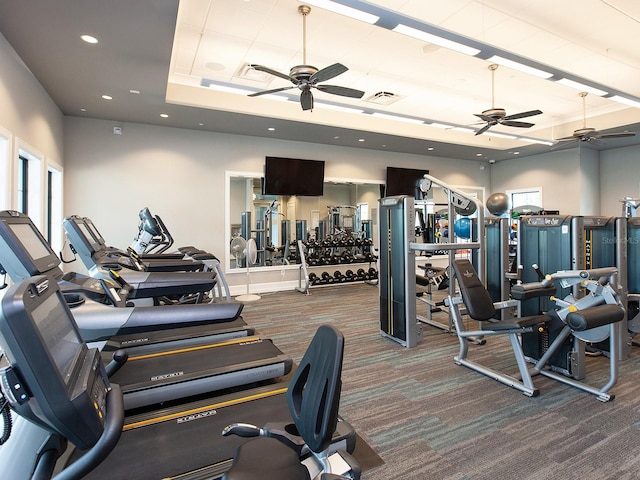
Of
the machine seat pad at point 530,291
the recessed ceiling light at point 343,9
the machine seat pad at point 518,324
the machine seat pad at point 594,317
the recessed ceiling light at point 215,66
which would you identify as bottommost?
the machine seat pad at point 518,324

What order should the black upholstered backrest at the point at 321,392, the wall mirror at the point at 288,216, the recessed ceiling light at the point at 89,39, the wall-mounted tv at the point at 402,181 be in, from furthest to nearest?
1. the wall-mounted tv at the point at 402,181
2. the wall mirror at the point at 288,216
3. the recessed ceiling light at the point at 89,39
4. the black upholstered backrest at the point at 321,392

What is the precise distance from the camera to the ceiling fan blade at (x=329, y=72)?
11.1 ft

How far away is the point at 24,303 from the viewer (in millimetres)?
817

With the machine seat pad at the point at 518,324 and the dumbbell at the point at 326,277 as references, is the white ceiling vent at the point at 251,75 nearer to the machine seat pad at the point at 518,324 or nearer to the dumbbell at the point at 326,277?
the dumbbell at the point at 326,277

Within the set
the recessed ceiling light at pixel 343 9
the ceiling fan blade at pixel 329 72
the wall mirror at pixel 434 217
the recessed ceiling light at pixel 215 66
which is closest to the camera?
the recessed ceiling light at pixel 343 9

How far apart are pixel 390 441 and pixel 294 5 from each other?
3972mm

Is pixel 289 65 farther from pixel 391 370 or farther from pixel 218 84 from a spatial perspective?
pixel 391 370

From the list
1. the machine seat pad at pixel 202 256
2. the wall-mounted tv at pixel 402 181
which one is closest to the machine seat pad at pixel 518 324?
the machine seat pad at pixel 202 256

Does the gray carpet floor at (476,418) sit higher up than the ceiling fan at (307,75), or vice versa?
the ceiling fan at (307,75)

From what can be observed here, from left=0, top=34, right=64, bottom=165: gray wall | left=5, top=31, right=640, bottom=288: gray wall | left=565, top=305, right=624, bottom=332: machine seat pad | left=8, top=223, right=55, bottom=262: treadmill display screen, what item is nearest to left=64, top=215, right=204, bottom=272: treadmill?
left=8, top=223, right=55, bottom=262: treadmill display screen

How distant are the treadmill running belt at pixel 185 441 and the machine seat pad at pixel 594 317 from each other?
6.88ft

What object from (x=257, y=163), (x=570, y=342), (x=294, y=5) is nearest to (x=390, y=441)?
(x=570, y=342)

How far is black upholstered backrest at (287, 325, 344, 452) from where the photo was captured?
3.52 ft

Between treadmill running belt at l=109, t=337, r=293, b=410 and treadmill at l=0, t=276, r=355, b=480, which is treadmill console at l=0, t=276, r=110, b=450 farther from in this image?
treadmill running belt at l=109, t=337, r=293, b=410
